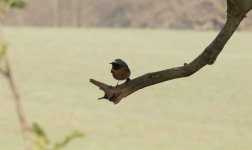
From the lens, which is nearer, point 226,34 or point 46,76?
point 226,34

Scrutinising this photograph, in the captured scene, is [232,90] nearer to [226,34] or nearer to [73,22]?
[226,34]

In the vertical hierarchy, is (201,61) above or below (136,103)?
below

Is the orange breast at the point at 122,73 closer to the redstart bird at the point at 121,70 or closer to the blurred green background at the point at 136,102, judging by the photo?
the redstart bird at the point at 121,70

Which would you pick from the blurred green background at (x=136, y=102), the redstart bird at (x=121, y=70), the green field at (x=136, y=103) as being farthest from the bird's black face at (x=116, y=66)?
the green field at (x=136, y=103)

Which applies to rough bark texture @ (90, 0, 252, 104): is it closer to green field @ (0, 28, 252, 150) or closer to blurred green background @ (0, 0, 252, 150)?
blurred green background @ (0, 0, 252, 150)

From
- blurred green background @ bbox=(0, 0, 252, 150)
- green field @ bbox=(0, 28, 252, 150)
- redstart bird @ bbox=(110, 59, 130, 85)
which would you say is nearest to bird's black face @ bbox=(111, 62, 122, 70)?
redstart bird @ bbox=(110, 59, 130, 85)

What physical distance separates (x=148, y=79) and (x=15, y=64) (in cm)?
2676

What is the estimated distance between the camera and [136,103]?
19.9 meters

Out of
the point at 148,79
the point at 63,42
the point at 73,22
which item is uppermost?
the point at 73,22

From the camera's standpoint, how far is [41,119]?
17.3 metres

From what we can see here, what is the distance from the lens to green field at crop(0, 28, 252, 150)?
1548 centimetres

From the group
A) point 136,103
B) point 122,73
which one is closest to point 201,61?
point 122,73

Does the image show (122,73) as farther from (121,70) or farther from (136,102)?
(136,102)

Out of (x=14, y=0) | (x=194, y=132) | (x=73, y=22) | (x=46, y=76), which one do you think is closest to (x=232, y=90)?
(x=194, y=132)
